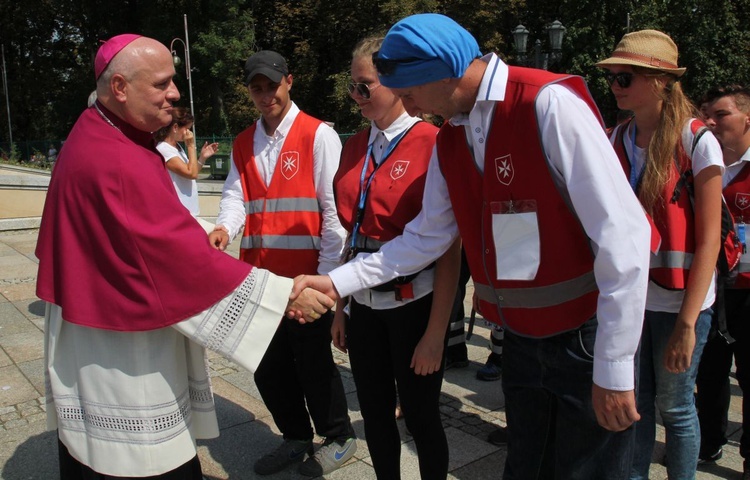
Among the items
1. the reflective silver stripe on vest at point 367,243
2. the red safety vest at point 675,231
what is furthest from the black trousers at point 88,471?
the red safety vest at point 675,231

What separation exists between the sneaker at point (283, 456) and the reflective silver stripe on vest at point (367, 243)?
1.32 m

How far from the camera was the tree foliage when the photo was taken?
28375 millimetres

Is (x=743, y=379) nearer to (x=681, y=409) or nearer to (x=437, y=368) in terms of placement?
(x=681, y=409)

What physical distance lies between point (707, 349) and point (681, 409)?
3.18 feet

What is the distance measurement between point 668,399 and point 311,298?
1516 mm

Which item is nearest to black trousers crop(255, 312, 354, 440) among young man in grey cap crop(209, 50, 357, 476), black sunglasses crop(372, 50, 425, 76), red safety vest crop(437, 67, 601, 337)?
young man in grey cap crop(209, 50, 357, 476)

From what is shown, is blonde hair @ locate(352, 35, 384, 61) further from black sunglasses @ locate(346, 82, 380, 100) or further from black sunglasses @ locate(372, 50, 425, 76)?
black sunglasses @ locate(372, 50, 425, 76)

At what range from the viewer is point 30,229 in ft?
39.9

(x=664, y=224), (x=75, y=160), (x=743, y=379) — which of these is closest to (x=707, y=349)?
(x=743, y=379)

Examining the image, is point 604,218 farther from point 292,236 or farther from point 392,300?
point 292,236

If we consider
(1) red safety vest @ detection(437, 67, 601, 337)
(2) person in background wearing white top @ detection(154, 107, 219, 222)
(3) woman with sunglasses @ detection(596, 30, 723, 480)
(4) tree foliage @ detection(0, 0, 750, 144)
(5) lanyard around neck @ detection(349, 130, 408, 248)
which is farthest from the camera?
(4) tree foliage @ detection(0, 0, 750, 144)

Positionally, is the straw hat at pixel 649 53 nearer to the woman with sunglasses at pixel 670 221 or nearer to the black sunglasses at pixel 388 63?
the woman with sunglasses at pixel 670 221

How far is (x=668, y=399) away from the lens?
2590 millimetres

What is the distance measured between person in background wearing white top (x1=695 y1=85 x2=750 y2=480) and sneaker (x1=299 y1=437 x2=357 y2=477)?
6.18 ft
